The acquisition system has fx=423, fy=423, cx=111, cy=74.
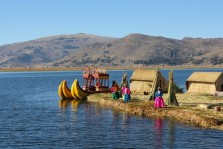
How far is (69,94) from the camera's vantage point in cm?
7169

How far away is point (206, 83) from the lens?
67188mm

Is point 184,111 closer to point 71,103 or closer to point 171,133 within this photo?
point 171,133

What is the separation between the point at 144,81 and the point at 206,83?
1113 cm

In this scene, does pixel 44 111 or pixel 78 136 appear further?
pixel 44 111

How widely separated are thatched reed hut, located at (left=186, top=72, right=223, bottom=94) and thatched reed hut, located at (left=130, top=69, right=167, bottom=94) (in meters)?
4.60

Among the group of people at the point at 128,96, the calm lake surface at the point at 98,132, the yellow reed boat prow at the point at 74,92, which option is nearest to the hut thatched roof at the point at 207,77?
the group of people at the point at 128,96

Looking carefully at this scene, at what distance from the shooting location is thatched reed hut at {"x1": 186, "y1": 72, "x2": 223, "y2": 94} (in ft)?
215

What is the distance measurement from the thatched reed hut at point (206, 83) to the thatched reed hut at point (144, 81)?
4.60 meters

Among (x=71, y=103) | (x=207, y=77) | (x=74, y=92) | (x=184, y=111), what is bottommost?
(x=71, y=103)

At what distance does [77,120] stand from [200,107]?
548 inches

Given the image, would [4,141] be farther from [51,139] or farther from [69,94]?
[69,94]

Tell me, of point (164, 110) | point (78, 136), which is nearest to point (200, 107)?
point (164, 110)

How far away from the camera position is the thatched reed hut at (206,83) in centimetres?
6544

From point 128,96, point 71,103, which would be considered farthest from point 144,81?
point 128,96
